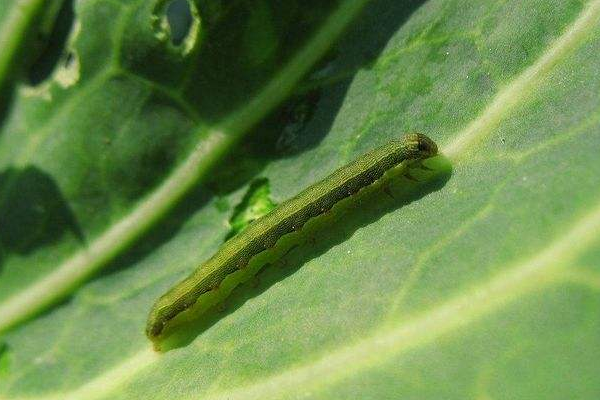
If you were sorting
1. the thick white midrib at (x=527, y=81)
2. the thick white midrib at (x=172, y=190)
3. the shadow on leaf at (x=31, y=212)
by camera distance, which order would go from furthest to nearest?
1. the shadow on leaf at (x=31, y=212)
2. the thick white midrib at (x=172, y=190)
3. the thick white midrib at (x=527, y=81)

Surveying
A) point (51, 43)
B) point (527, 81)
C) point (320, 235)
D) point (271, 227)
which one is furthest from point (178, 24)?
point (527, 81)

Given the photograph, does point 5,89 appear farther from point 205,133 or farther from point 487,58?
point 487,58

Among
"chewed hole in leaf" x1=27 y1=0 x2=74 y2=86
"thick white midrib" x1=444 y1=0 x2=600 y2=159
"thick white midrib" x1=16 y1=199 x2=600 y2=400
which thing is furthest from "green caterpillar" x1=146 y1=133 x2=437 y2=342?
"chewed hole in leaf" x1=27 y1=0 x2=74 y2=86

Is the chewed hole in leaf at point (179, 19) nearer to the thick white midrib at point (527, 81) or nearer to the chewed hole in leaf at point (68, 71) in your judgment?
the chewed hole in leaf at point (68, 71)

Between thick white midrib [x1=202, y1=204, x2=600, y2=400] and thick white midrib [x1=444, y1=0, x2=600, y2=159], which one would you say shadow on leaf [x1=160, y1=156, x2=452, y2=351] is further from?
thick white midrib [x1=202, y1=204, x2=600, y2=400]

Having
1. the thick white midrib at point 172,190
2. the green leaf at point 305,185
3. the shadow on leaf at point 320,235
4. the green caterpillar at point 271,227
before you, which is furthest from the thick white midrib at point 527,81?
the thick white midrib at point 172,190

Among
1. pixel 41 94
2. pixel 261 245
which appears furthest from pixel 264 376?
pixel 41 94
